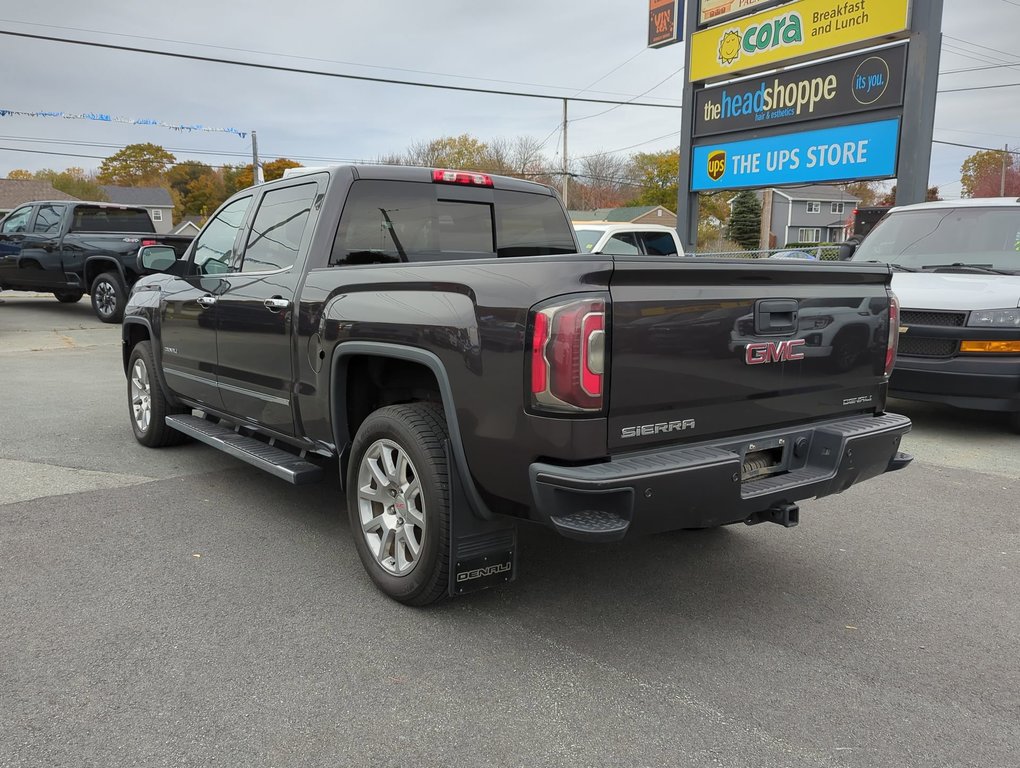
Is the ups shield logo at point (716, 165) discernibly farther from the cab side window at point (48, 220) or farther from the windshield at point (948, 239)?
the cab side window at point (48, 220)

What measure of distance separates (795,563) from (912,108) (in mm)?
10413

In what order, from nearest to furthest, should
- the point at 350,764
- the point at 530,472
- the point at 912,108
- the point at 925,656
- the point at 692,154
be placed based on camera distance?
the point at 350,764 → the point at 530,472 → the point at 925,656 → the point at 912,108 → the point at 692,154

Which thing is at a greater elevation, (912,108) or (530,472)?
(912,108)

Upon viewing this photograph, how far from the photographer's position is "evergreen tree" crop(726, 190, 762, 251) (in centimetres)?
6222

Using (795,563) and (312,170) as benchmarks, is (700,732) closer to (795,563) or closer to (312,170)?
(795,563)

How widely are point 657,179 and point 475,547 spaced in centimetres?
7551

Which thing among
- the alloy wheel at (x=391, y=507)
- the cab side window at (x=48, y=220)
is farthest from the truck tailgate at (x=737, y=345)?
the cab side window at (x=48, y=220)

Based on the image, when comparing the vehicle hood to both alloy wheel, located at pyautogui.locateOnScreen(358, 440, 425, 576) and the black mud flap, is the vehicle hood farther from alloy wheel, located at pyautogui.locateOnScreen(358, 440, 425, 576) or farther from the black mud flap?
alloy wheel, located at pyautogui.locateOnScreen(358, 440, 425, 576)

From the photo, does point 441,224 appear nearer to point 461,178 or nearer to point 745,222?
point 461,178

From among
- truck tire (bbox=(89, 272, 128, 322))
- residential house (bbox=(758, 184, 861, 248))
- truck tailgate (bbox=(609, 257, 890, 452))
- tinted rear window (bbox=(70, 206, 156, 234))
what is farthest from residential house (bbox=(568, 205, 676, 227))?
truck tailgate (bbox=(609, 257, 890, 452))

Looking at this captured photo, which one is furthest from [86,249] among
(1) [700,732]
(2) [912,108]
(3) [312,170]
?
(1) [700,732]

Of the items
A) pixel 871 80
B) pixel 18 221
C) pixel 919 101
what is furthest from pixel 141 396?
pixel 18 221

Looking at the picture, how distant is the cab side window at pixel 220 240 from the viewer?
5.11 m

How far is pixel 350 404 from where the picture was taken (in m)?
3.96
